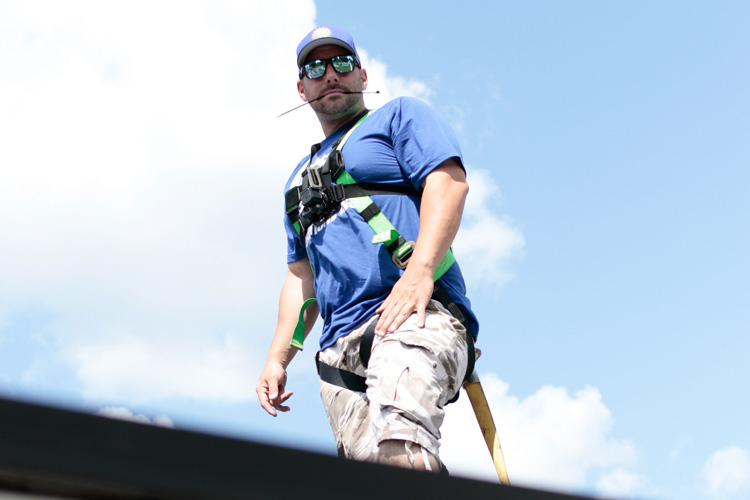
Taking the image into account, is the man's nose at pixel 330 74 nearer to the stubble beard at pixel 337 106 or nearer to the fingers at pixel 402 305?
the stubble beard at pixel 337 106

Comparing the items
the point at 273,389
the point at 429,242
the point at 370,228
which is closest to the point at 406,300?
the point at 429,242

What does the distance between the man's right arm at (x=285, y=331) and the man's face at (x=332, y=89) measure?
870 millimetres

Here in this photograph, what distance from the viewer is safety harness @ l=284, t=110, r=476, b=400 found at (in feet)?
11.2

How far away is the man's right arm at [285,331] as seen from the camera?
4.00m

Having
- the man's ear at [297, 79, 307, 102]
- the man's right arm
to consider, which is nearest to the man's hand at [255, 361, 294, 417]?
the man's right arm

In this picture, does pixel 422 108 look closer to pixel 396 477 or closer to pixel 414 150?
pixel 414 150

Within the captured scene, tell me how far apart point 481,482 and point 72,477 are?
0.53m

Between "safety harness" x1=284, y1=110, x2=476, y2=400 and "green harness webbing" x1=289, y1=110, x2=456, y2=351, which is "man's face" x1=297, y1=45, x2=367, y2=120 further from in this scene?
"green harness webbing" x1=289, y1=110, x2=456, y2=351

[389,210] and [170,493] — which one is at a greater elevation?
[389,210]

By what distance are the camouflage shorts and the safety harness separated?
0.07 metres

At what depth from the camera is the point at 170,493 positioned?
925mm

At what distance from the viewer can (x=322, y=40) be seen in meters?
4.14

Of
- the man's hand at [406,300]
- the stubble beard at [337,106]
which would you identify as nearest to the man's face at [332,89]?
the stubble beard at [337,106]

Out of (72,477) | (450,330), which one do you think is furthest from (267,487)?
(450,330)
